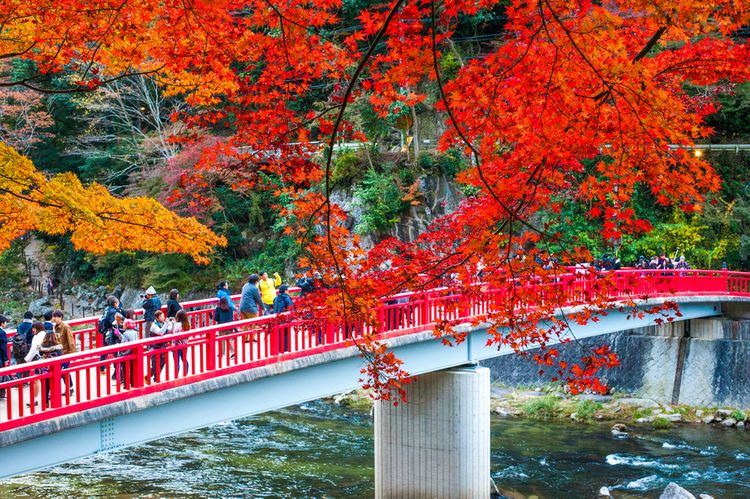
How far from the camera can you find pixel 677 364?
26109mm

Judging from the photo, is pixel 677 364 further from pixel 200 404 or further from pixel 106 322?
pixel 106 322

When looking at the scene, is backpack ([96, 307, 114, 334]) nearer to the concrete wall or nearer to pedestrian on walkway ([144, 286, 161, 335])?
pedestrian on walkway ([144, 286, 161, 335])

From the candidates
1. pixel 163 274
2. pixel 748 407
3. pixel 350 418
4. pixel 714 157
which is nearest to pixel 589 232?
pixel 714 157

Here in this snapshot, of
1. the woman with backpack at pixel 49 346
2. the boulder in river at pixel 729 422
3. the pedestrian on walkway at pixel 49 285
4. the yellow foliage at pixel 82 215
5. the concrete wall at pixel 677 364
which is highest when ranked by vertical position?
the yellow foliage at pixel 82 215

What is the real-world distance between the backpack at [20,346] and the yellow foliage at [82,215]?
1.48m

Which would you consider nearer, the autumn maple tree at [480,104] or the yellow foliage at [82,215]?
the autumn maple tree at [480,104]

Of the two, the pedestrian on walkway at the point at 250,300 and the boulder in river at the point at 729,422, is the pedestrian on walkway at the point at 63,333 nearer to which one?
the pedestrian on walkway at the point at 250,300

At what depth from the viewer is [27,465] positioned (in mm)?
9625

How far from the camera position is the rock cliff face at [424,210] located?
1232 inches

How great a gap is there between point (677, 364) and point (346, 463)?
12835 millimetres

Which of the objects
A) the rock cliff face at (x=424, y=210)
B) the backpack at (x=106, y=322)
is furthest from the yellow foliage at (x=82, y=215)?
the rock cliff face at (x=424, y=210)

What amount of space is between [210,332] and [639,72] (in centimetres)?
719

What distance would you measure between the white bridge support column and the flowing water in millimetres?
1265

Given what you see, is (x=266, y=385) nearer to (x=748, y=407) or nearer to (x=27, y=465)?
(x=27, y=465)
